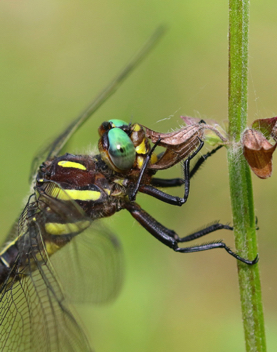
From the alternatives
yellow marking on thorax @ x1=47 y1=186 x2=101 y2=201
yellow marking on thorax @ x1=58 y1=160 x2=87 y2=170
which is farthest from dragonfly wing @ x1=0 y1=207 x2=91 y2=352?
yellow marking on thorax @ x1=58 y1=160 x2=87 y2=170

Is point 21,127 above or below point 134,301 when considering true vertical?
above

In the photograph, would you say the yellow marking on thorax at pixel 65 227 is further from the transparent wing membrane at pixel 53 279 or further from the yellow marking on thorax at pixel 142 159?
the yellow marking on thorax at pixel 142 159

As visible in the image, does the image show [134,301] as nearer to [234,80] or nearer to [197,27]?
[234,80]

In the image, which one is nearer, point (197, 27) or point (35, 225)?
point (35, 225)

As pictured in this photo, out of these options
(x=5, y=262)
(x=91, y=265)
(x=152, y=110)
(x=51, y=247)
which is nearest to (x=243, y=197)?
(x=91, y=265)

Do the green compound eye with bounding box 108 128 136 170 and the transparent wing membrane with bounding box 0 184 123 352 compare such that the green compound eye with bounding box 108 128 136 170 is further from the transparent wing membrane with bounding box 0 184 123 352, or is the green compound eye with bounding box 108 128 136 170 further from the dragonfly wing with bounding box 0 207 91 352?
the dragonfly wing with bounding box 0 207 91 352

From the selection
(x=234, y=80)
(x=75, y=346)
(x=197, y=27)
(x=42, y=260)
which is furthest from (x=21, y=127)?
(x=234, y=80)
